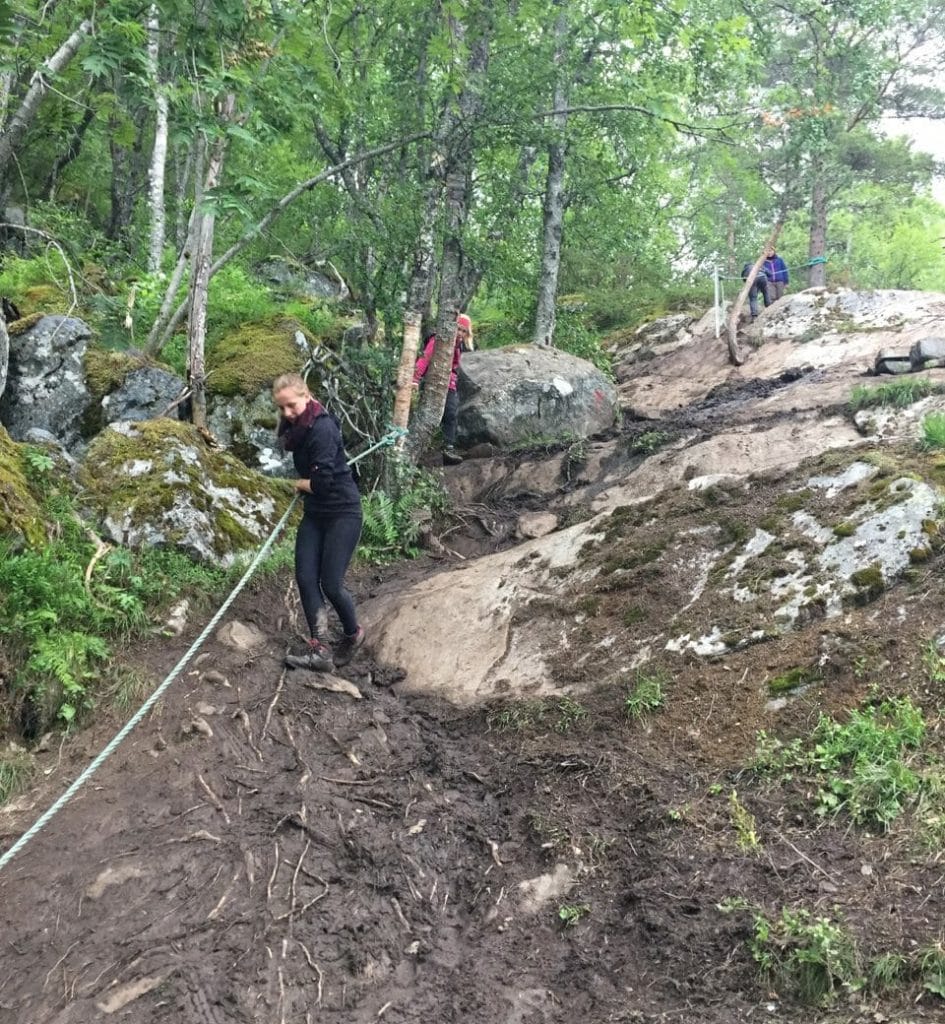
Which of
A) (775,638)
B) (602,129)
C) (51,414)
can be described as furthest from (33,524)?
(602,129)

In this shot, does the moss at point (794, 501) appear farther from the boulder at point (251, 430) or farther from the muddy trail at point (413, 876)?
the boulder at point (251, 430)

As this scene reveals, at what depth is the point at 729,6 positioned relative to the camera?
13125 mm

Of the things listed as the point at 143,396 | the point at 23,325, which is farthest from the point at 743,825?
the point at 23,325

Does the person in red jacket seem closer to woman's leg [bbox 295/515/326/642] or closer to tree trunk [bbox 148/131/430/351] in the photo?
tree trunk [bbox 148/131/430/351]

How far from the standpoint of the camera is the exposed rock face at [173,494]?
6.93 m

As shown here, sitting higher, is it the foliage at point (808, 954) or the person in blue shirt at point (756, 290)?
the person in blue shirt at point (756, 290)

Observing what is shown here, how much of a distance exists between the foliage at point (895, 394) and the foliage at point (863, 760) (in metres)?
5.36

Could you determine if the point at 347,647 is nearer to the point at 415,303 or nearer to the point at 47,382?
the point at 415,303

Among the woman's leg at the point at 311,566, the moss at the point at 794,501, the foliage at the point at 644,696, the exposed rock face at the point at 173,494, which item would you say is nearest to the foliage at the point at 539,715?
the foliage at the point at 644,696

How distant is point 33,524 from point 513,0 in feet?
32.1

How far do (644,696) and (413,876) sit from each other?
1.82m

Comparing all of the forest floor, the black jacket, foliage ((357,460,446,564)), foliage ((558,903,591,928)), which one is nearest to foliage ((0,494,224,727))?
the forest floor

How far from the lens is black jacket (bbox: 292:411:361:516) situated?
595 cm

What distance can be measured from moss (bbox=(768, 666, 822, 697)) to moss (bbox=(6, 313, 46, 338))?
8881mm
